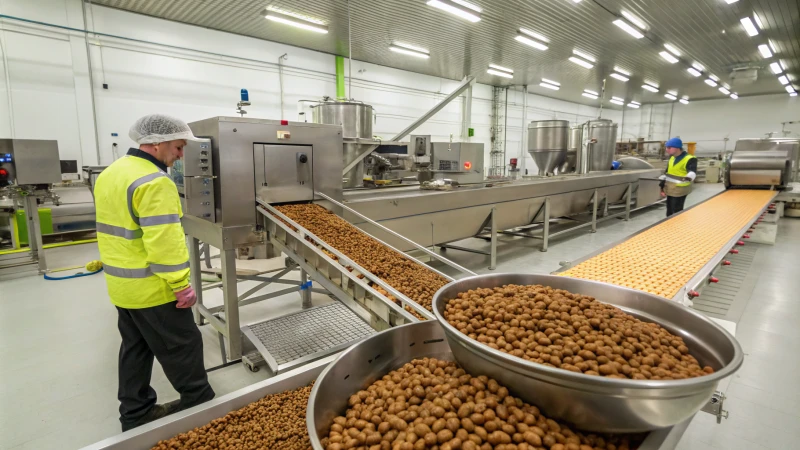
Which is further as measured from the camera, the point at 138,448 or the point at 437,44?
the point at 437,44

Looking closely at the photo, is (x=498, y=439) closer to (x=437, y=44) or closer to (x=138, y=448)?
(x=138, y=448)

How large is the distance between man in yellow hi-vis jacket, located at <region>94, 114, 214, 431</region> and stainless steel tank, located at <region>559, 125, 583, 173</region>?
6803 mm

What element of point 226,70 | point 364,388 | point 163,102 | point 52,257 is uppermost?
point 226,70

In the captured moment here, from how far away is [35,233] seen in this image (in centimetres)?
429

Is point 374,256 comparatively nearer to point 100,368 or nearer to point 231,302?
point 231,302

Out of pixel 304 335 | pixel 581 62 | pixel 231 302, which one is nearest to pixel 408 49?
pixel 581 62

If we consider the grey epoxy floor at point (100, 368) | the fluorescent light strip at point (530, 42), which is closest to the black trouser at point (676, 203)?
the grey epoxy floor at point (100, 368)

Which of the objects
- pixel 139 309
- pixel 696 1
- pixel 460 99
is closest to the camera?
pixel 139 309

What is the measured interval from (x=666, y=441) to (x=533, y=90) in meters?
14.7

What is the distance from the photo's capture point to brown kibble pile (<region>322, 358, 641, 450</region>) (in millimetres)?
715

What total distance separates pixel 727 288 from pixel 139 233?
477cm

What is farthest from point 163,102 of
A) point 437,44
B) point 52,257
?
point 437,44

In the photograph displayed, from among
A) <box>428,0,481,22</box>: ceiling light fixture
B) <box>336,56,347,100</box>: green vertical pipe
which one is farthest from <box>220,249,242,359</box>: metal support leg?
<box>336,56,347,100</box>: green vertical pipe

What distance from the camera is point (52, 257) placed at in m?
5.01
